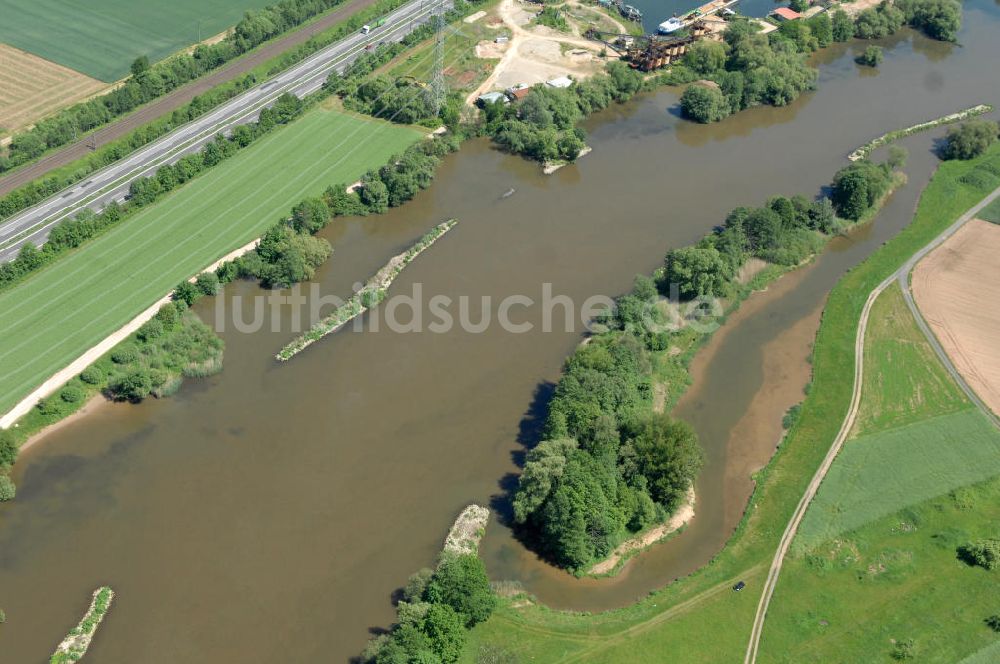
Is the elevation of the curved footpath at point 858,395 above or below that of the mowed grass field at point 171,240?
below

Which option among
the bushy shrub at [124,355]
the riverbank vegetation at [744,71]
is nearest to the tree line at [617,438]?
the riverbank vegetation at [744,71]

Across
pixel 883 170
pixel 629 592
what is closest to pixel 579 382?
pixel 629 592

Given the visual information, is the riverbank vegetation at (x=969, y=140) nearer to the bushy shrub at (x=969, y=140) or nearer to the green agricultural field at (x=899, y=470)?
the bushy shrub at (x=969, y=140)

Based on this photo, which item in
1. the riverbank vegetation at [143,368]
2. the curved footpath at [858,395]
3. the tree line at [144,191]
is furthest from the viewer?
the tree line at [144,191]

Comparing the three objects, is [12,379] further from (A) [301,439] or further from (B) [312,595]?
(B) [312,595]

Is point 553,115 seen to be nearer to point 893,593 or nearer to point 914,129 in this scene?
point 914,129

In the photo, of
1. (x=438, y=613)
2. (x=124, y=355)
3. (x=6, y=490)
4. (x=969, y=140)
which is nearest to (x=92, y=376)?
(x=124, y=355)

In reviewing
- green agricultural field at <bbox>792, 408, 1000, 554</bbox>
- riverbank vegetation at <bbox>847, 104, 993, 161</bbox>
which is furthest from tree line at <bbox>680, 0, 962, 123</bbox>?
green agricultural field at <bbox>792, 408, 1000, 554</bbox>
